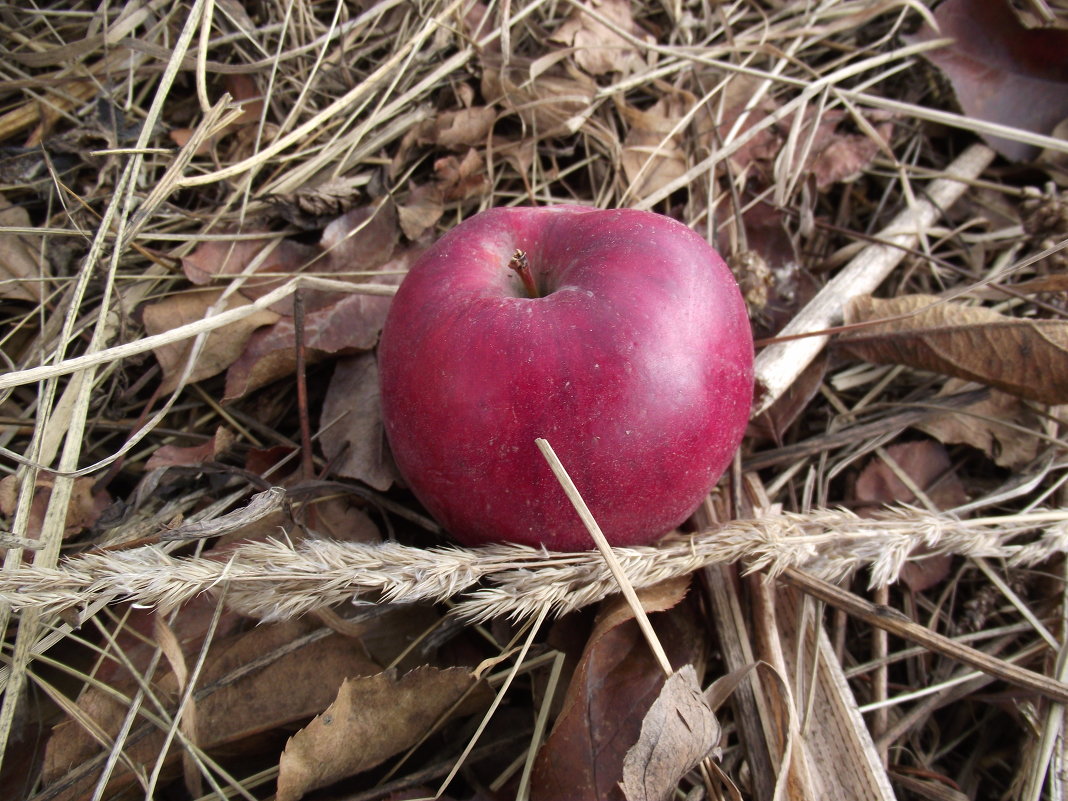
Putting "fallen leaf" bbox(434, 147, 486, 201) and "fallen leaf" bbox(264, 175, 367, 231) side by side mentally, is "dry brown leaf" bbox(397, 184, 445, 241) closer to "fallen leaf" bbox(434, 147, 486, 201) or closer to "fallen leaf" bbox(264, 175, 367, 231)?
"fallen leaf" bbox(434, 147, 486, 201)

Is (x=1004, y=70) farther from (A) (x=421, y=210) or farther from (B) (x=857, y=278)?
(A) (x=421, y=210)

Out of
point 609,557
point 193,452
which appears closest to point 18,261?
point 193,452

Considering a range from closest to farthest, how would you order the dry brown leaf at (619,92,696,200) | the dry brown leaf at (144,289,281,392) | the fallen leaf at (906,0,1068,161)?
the dry brown leaf at (144,289,281,392), the dry brown leaf at (619,92,696,200), the fallen leaf at (906,0,1068,161)

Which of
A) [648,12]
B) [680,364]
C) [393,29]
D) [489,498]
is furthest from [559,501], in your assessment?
[648,12]

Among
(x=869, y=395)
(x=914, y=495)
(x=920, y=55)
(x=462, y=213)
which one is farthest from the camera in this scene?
(x=920, y=55)

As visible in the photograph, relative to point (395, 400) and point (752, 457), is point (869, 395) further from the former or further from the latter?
point (395, 400)

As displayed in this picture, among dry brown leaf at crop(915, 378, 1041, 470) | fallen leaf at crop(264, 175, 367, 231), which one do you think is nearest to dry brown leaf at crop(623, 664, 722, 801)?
dry brown leaf at crop(915, 378, 1041, 470)

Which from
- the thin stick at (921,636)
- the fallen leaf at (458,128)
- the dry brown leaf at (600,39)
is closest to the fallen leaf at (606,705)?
the thin stick at (921,636)
